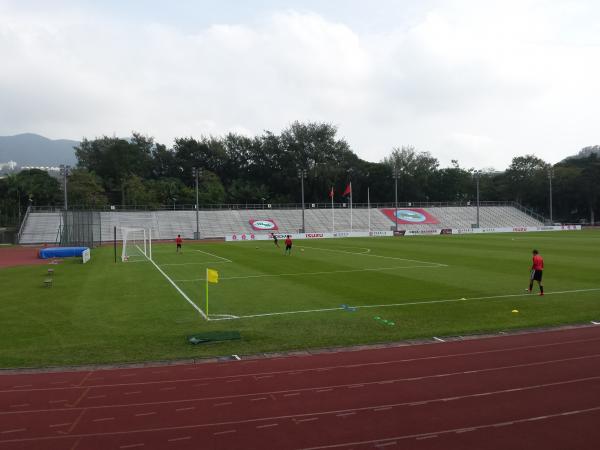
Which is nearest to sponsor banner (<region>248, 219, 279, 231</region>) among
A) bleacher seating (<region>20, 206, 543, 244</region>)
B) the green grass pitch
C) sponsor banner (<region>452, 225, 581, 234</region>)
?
bleacher seating (<region>20, 206, 543, 244</region>)

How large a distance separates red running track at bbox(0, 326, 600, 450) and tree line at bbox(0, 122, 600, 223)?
77829mm

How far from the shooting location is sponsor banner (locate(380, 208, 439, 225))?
84.1 m

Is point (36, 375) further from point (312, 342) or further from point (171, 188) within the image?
point (171, 188)

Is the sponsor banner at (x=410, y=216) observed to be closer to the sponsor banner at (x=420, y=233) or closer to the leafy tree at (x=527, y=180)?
the sponsor banner at (x=420, y=233)

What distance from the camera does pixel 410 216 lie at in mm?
86312

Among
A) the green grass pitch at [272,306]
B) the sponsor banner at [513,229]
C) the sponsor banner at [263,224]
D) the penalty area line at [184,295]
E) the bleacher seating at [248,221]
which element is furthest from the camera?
the sponsor banner at [263,224]

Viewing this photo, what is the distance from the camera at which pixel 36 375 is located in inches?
406

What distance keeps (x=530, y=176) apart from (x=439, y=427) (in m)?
102

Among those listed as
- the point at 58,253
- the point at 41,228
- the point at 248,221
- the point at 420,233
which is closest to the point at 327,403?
the point at 58,253

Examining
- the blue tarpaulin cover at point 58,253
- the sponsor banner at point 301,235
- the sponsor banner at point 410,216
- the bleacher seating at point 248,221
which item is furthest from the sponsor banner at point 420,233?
the blue tarpaulin cover at point 58,253

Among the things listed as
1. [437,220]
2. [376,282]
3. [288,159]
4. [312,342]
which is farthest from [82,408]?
[288,159]

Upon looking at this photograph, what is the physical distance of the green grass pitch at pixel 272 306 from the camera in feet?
41.4

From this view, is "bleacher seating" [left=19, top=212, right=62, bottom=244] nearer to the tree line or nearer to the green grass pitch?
the tree line

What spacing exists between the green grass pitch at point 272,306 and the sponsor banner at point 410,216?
5440 centimetres
